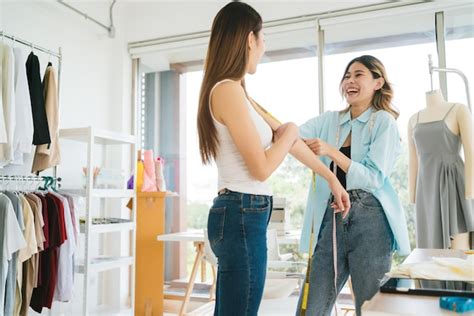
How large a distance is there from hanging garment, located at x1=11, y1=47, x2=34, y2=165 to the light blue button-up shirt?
1.72 meters

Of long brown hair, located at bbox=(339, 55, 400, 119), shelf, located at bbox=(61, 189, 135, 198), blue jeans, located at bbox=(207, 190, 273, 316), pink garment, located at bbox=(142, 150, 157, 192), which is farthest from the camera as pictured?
pink garment, located at bbox=(142, 150, 157, 192)

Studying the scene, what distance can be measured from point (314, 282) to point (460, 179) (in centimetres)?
148

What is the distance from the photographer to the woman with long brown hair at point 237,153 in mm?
1100

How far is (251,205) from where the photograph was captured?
3.73ft

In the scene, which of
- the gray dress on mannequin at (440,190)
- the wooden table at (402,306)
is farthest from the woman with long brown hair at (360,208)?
the gray dress on mannequin at (440,190)

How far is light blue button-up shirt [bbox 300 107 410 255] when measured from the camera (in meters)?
1.48

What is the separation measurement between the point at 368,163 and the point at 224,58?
0.64 m

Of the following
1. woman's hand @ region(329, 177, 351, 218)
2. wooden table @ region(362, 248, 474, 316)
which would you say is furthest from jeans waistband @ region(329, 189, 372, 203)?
wooden table @ region(362, 248, 474, 316)

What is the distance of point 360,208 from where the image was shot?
1500 mm

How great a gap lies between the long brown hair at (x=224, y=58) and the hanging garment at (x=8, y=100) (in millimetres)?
1731

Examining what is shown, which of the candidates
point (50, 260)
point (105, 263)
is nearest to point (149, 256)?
point (105, 263)

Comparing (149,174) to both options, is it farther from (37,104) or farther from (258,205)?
(258,205)

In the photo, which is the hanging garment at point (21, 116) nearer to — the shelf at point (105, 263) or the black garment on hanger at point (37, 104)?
the black garment on hanger at point (37, 104)

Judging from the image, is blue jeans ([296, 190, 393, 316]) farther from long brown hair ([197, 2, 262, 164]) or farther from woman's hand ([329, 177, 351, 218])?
long brown hair ([197, 2, 262, 164])
